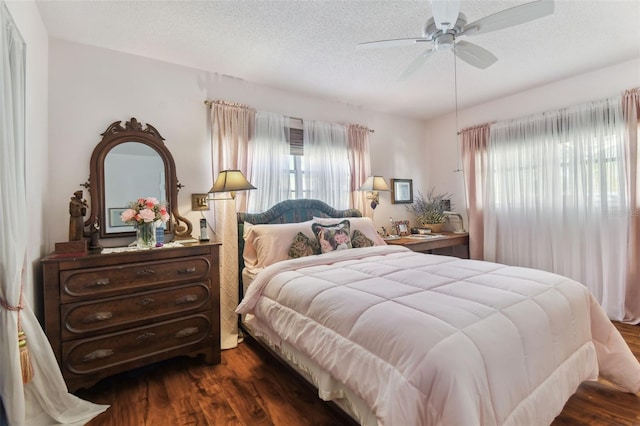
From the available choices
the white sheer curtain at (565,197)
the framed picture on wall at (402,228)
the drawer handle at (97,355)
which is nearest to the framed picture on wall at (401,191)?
the framed picture on wall at (402,228)

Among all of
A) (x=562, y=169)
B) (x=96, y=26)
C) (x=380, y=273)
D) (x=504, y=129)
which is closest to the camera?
(x=380, y=273)

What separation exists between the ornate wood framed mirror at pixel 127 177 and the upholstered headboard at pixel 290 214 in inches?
19.9

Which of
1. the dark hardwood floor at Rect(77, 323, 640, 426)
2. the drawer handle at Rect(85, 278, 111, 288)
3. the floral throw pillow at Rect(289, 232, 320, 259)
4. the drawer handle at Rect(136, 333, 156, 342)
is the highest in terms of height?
the floral throw pillow at Rect(289, 232, 320, 259)

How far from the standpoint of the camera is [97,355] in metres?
2.02

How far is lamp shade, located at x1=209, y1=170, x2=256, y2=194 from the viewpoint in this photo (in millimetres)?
2719

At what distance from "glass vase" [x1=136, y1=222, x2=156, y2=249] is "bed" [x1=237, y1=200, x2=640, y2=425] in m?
0.89

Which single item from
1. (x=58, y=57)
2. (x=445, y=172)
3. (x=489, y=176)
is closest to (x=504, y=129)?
(x=489, y=176)

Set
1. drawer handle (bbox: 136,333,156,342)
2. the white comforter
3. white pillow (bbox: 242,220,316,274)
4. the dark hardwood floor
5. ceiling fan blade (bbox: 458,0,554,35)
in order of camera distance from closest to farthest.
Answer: the white comforter < ceiling fan blade (bbox: 458,0,554,35) < the dark hardwood floor < drawer handle (bbox: 136,333,156,342) < white pillow (bbox: 242,220,316,274)

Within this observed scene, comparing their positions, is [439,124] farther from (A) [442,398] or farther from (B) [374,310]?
(A) [442,398]

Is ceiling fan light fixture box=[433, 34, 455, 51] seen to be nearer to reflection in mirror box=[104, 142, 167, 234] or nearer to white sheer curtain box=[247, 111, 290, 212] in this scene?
white sheer curtain box=[247, 111, 290, 212]

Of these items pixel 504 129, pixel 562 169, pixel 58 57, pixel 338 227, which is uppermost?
pixel 58 57

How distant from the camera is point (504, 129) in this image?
12.8 ft

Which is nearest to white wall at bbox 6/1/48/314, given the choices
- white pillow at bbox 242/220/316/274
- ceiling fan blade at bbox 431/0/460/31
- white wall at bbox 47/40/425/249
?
white wall at bbox 47/40/425/249

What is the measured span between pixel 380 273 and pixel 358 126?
97.7 inches
